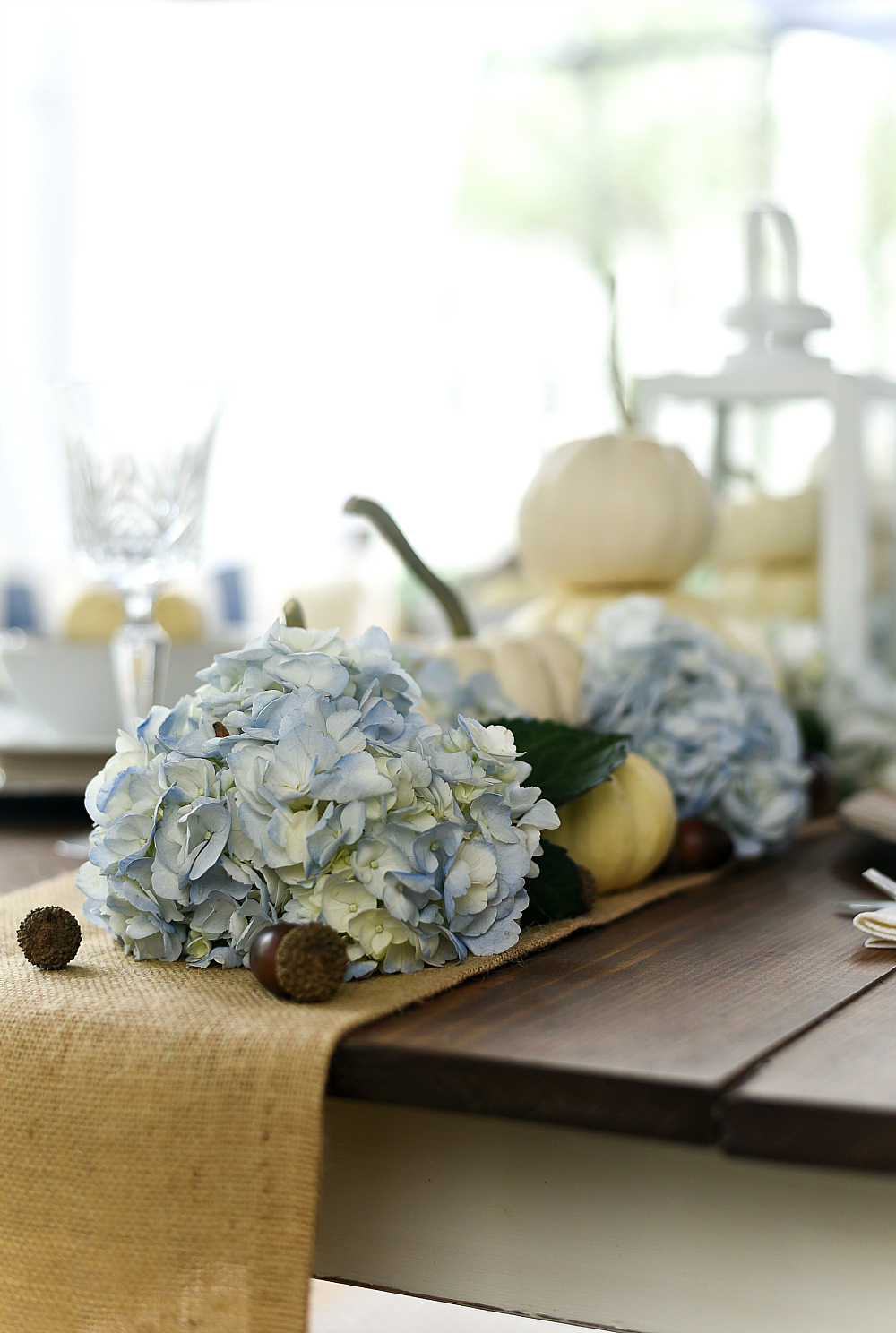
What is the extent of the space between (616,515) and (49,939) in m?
0.63

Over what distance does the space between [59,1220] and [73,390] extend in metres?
0.52

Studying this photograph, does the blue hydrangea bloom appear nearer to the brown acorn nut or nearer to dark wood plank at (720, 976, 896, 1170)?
the brown acorn nut

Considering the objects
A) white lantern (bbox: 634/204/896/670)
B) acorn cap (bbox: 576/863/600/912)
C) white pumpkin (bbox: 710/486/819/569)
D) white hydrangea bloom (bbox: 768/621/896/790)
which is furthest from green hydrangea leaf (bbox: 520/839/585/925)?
white pumpkin (bbox: 710/486/819/569)

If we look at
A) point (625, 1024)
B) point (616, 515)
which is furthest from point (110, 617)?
point (625, 1024)

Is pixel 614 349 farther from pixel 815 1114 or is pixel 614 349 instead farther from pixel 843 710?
pixel 815 1114

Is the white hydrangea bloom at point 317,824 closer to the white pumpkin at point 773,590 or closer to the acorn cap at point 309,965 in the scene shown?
the acorn cap at point 309,965

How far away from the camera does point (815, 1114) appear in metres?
0.39

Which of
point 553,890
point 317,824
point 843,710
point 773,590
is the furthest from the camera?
point 773,590

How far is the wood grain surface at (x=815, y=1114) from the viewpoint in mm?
388

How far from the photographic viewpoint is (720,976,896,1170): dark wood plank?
1.27 ft

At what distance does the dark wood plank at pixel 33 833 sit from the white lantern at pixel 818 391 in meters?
0.68

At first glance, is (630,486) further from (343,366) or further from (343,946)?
(343,366)

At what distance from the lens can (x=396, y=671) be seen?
58 centimetres

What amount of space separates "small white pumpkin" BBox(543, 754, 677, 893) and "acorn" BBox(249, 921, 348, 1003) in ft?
0.75
